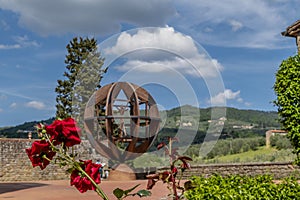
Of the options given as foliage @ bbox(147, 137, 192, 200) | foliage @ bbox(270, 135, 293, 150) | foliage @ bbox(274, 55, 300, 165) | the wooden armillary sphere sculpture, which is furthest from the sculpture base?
foliage @ bbox(147, 137, 192, 200)

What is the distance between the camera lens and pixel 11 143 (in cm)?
1911

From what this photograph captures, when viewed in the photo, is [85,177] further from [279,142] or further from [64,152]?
[279,142]

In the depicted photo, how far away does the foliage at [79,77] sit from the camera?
26156mm

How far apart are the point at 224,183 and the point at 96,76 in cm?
2272

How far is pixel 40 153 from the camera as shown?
172 centimetres

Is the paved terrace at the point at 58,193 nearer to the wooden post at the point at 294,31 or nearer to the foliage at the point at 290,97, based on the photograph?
the foliage at the point at 290,97

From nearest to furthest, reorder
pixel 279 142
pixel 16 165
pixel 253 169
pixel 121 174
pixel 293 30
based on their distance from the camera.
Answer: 1. pixel 293 30
2. pixel 253 169
3. pixel 121 174
4. pixel 16 165
5. pixel 279 142

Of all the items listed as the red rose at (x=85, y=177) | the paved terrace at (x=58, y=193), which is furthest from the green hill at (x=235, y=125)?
the red rose at (x=85, y=177)

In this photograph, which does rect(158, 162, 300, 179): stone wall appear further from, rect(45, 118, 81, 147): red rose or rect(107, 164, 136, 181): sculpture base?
rect(45, 118, 81, 147): red rose

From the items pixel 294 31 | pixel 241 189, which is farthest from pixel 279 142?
pixel 241 189

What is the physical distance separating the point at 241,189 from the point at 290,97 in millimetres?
3386

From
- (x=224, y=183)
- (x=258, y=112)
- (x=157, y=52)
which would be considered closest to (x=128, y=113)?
(x=157, y=52)

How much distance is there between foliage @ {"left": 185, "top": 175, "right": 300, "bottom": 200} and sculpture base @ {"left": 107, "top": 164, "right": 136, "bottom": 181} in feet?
42.7

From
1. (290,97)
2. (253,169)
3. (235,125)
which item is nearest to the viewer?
(290,97)
